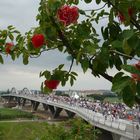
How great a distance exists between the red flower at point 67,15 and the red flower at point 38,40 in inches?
7.6

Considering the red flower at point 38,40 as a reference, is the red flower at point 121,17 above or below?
above

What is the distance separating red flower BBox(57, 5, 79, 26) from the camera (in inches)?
123

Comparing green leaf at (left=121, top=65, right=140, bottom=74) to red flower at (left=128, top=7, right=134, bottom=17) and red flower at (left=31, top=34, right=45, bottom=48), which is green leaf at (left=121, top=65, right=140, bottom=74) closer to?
red flower at (left=128, top=7, right=134, bottom=17)

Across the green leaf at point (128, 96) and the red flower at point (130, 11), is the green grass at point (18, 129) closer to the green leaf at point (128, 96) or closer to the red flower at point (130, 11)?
the red flower at point (130, 11)

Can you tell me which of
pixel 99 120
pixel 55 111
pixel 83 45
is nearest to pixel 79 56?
pixel 83 45

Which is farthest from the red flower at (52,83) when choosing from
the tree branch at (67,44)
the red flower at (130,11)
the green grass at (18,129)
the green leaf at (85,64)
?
the green grass at (18,129)

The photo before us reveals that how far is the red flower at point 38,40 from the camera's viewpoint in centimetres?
322

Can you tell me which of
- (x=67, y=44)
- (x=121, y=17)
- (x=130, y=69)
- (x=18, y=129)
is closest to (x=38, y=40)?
(x=67, y=44)

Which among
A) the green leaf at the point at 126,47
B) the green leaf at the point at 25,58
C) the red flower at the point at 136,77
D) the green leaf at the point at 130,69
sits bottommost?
the red flower at the point at 136,77

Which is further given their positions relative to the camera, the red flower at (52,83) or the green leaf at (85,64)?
the red flower at (52,83)

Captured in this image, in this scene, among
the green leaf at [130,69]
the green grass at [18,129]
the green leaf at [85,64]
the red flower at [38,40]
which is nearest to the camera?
the green leaf at [130,69]

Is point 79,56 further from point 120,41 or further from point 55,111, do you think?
point 55,111

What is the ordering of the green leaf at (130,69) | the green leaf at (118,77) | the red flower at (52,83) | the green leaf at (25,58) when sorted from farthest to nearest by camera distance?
1. the green leaf at (25,58)
2. the red flower at (52,83)
3. the green leaf at (118,77)
4. the green leaf at (130,69)

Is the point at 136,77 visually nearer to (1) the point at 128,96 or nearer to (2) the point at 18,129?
(1) the point at 128,96
